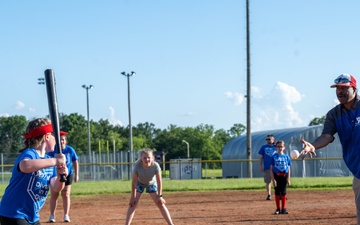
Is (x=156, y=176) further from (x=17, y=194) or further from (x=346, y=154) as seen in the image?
(x=17, y=194)

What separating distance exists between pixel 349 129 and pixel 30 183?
3.60m

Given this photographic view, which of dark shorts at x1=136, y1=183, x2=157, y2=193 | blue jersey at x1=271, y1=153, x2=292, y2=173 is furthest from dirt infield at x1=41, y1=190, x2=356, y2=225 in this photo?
dark shorts at x1=136, y1=183, x2=157, y2=193

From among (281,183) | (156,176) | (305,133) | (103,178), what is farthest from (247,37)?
(156,176)

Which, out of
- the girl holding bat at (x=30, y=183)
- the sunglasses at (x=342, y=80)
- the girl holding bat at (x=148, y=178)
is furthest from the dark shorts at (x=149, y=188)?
the girl holding bat at (x=30, y=183)

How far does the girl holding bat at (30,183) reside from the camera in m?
6.09

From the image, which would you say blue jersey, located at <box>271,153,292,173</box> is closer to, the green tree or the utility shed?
the utility shed

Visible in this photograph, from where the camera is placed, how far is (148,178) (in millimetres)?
12219

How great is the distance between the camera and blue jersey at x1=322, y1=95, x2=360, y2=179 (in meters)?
7.64

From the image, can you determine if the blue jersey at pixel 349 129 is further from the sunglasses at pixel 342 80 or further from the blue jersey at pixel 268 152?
the blue jersey at pixel 268 152

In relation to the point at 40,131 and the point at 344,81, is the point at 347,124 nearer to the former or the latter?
the point at 344,81

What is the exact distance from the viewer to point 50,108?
6160 millimetres

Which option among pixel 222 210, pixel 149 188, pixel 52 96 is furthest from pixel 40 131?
pixel 222 210

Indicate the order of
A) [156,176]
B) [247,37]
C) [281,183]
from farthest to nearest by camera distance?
[247,37] → [281,183] → [156,176]

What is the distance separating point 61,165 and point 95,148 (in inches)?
4022
